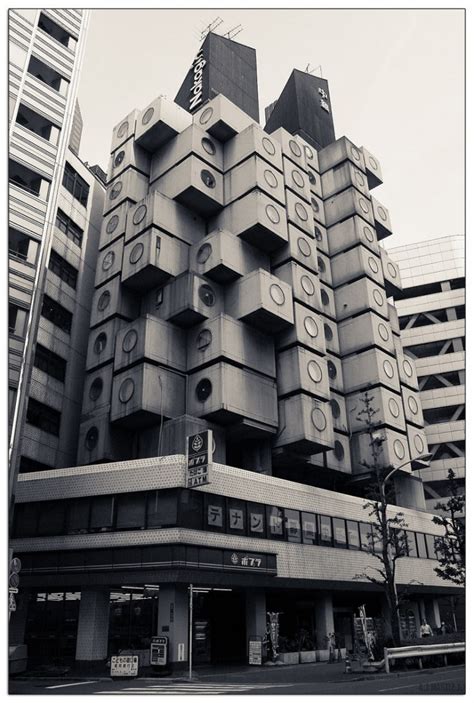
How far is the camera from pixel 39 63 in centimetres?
4081

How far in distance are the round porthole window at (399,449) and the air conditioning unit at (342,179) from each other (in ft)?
90.3

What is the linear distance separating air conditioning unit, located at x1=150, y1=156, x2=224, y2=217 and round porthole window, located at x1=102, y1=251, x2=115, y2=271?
706cm

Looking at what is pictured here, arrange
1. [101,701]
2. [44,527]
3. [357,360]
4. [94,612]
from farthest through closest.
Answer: [357,360] → [44,527] → [94,612] → [101,701]

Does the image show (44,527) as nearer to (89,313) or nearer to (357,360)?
(89,313)

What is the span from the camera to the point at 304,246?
53.3 metres

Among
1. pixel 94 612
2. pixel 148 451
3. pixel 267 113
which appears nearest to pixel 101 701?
pixel 94 612

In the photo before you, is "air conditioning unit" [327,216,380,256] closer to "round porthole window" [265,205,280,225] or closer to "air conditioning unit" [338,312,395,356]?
"air conditioning unit" [338,312,395,356]

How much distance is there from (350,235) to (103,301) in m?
26.2

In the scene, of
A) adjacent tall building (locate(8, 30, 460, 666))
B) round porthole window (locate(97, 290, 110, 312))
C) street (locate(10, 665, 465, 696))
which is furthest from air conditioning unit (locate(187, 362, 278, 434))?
street (locate(10, 665, 465, 696))

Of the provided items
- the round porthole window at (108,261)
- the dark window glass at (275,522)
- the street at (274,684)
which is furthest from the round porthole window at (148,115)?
the street at (274,684)

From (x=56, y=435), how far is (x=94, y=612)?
18285mm

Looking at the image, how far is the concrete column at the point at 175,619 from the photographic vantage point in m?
29.6

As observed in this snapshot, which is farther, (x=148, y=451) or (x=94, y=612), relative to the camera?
(x=148, y=451)

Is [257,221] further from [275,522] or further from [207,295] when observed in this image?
[275,522]
